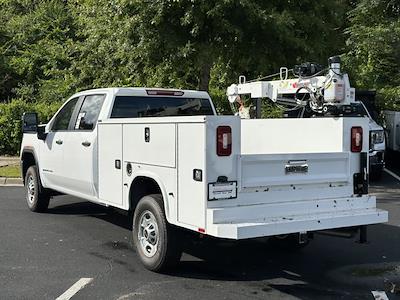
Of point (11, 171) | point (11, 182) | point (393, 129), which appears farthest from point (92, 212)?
point (393, 129)

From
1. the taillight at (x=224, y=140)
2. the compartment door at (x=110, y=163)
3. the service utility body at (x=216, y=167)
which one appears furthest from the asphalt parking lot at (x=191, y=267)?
the taillight at (x=224, y=140)

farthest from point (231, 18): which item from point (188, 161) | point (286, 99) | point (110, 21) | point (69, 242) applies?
point (188, 161)

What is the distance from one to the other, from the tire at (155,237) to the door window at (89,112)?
72.8 inches

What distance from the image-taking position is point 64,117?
336 inches

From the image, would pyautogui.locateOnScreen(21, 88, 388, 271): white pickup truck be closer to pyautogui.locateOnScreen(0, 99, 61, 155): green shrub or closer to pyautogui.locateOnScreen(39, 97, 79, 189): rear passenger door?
pyautogui.locateOnScreen(39, 97, 79, 189): rear passenger door

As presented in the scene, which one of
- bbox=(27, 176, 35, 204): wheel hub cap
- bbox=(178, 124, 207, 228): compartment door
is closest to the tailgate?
bbox=(178, 124, 207, 228): compartment door

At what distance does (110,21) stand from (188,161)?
30.5 feet

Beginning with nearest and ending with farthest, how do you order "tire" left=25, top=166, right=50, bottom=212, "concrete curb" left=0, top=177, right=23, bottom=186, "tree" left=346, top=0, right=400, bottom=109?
"tire" left=25, top=166, right=50, bottom=212, "concrete curb" left=0, top=177, right=23, bottom=186, "tree" left=346, top=0, right=400, bottom=109

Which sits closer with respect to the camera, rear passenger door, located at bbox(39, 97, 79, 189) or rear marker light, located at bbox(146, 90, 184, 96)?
rear marker light, located at bbox(146, 90, 184, 96)

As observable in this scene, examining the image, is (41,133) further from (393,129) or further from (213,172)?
(393,129)

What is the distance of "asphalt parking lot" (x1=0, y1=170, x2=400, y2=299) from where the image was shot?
18.2 feet

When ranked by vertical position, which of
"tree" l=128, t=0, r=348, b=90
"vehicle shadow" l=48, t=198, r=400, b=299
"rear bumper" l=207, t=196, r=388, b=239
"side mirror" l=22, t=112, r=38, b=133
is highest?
"tree" l=128, t=0, r=348, b=90

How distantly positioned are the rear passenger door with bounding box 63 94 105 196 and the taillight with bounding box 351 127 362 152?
3083 millimetres

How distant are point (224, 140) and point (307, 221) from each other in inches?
43.1
